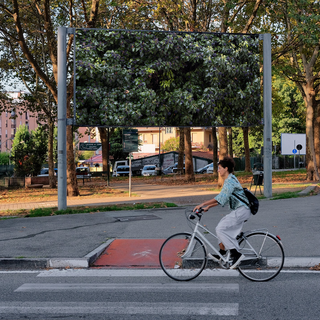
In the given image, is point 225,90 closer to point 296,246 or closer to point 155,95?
point 155,95

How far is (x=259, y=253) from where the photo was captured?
630 centimetres

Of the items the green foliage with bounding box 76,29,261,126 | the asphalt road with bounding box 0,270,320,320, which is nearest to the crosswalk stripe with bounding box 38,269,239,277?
the asphalt road with bounding box 0,270,320,320

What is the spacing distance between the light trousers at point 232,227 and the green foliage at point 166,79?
10.6 meters

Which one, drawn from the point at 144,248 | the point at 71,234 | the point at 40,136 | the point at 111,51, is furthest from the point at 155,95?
the point at 40,136

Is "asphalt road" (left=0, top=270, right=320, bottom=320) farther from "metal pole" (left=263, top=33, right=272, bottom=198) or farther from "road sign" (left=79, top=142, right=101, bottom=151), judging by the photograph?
"road sign" (left=79, top=142, right=101, bottom=151)

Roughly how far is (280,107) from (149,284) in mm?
37560

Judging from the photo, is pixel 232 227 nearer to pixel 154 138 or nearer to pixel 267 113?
pixel 267 113

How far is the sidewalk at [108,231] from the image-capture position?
24.3 feet

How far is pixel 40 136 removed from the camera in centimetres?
3784

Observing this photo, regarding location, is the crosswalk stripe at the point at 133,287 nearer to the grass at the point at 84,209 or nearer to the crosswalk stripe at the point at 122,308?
the crosswalk stripe at the point at 122,308

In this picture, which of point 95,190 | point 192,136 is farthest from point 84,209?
point 192,136

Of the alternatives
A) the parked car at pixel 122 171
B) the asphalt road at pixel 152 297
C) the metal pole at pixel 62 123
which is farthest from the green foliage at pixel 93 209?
the parked car at pixel 122 171

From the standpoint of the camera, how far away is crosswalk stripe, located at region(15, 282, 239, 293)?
5.83 metres

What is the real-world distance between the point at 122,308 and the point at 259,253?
7.23 ft
